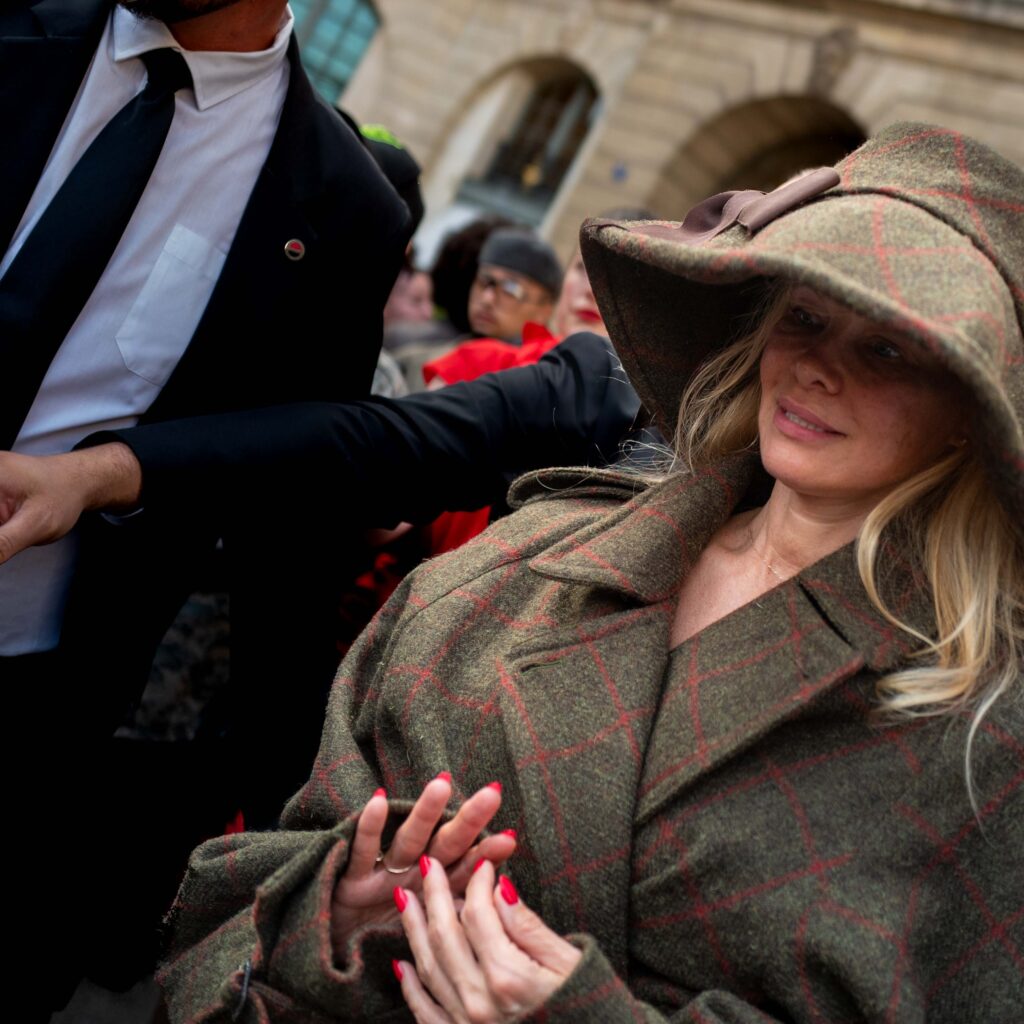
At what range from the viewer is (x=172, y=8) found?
2322 mm

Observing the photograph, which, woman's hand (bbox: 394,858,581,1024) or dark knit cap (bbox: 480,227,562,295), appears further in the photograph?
dark knit cap (bbox: 480,227,562,295)

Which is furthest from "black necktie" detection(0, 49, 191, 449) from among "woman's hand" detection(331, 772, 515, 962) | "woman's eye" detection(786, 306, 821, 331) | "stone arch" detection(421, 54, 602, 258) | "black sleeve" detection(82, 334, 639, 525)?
"stone arch" detection(421, 54, 602, 258)

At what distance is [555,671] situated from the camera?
6.70ft

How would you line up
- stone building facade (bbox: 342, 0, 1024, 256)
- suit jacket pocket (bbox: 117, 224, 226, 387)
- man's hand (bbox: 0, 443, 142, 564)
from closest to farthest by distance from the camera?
man's hand (bbox: 0, 443, 142, 564) → suit jacket pocket (bbox: 117, 224, 226, 387) → stone building facade (bbox: 342, 0, 1024, 256)

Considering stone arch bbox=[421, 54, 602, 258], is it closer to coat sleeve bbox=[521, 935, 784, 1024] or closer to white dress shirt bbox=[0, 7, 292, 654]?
white dress shirt bbox=[0, 7, 292, 654]

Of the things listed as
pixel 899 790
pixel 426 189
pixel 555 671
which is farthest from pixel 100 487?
pixel 426 189

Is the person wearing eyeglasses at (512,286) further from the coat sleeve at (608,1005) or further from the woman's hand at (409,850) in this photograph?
the coat sleeve at (608,1005)

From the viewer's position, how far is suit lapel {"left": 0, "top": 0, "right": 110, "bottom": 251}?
2.25 m

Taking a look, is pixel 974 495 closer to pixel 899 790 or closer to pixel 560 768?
pixel 899 790

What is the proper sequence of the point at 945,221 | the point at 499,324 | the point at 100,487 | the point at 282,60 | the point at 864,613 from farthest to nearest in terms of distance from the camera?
the point at 499,324, the point at 282,60, the point at 100,487, the point at 864,613, the point at 945,221

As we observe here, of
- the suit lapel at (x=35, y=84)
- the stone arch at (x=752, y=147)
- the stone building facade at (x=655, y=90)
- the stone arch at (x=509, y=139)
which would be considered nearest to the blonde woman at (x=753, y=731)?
the suit lapel at (x=35, y=84)

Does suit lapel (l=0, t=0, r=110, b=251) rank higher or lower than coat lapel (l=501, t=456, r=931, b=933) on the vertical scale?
higher

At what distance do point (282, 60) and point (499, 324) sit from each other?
2.47m

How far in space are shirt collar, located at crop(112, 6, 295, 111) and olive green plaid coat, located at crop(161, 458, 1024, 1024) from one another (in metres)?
1.11
